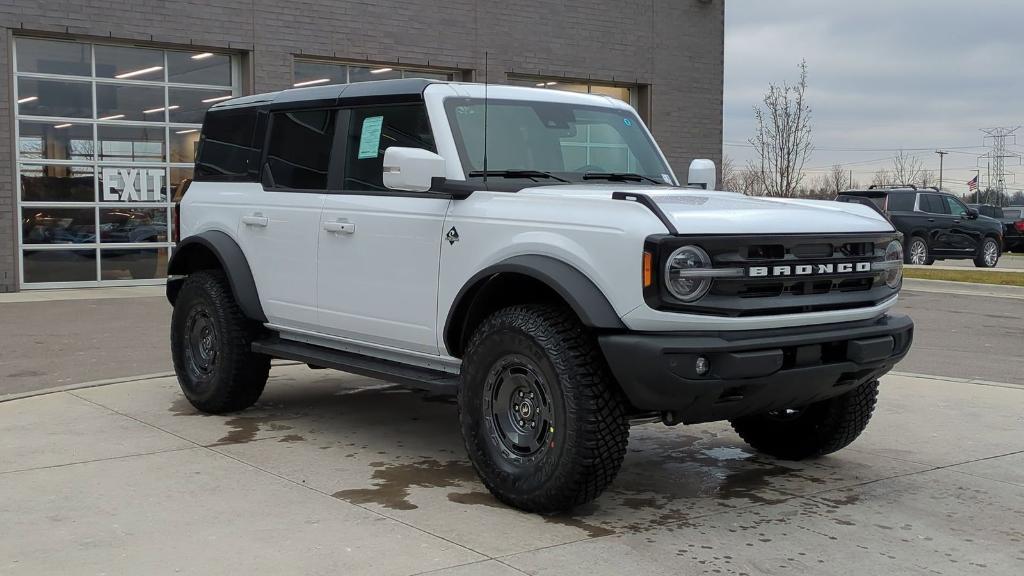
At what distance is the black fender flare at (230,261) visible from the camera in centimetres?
702

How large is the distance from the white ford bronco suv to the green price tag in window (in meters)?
0.02

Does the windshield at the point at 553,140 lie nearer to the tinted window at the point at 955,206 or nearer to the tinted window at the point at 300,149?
the tinted window at the point at 300,149

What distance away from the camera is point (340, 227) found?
6305 mm

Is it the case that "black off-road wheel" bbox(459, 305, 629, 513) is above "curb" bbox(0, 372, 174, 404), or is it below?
above

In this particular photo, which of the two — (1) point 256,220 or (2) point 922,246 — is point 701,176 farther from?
(2) point 922,246

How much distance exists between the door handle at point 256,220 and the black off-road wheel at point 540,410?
2.18 metres

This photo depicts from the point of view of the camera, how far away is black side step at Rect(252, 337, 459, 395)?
5.73 metres

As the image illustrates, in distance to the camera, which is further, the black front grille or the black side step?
the black side step

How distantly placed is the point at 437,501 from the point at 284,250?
7.33 feet

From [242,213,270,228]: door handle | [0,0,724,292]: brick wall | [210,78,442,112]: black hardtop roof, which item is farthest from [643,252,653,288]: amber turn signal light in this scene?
[0,0,724,292]: brick wall

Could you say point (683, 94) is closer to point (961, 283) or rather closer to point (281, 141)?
point (961, 283)

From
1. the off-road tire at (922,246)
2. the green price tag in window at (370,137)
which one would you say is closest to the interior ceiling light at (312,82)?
the off-road tire at (922,246)

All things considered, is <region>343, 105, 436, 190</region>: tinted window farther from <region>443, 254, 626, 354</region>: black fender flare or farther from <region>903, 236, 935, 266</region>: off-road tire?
<region>903, 236, 935, 266</region>: off-road tire

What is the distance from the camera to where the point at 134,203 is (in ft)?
60.9
